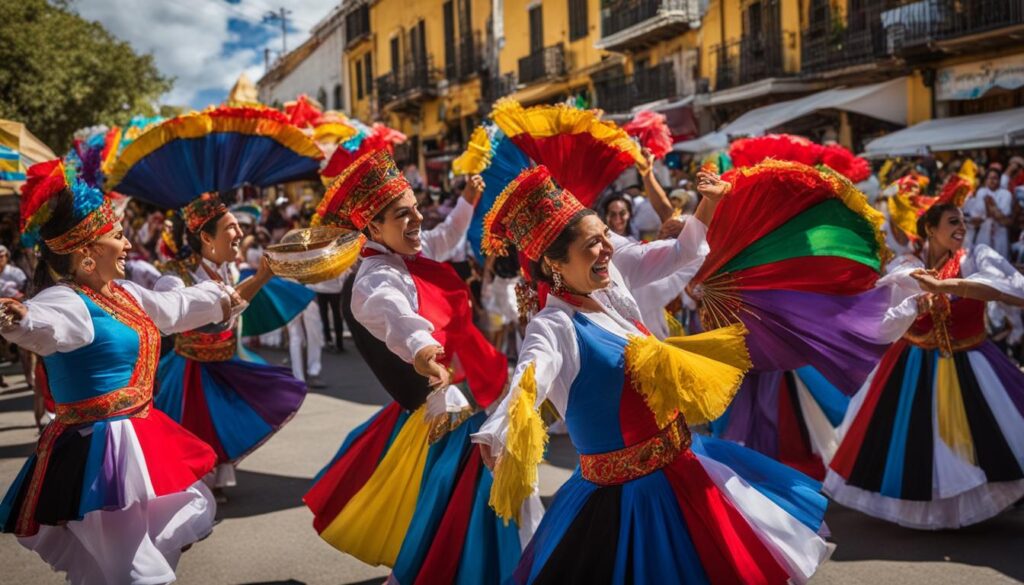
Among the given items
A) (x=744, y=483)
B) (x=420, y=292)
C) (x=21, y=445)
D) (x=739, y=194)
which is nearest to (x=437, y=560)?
(x=420, y=292)

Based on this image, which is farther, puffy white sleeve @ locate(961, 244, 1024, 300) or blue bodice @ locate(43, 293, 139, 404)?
puffy white sleeve @ locate(961, 244, 1024, 300)

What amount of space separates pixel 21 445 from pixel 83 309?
5153mm

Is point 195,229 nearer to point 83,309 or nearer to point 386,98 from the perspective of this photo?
point 83,309

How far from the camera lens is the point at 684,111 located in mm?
21375

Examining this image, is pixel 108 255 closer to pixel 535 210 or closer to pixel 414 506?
pixel 414 506

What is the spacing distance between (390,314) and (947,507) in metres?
3.11

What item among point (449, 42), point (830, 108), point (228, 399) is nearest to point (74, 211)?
point (228, 399)

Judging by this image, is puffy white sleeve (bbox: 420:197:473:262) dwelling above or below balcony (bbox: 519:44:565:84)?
below

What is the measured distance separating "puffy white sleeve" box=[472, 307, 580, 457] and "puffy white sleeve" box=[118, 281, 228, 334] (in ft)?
5.76

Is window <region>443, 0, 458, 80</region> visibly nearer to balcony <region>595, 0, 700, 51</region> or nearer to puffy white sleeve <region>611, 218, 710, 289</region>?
balcony <region>595, 0, 700, 51</region>

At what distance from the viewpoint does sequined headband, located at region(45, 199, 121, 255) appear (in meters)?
3.89

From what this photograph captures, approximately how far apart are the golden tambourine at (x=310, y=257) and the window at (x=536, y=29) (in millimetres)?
27745

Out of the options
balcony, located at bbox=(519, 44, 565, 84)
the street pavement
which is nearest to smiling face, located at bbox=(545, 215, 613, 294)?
the street pavement

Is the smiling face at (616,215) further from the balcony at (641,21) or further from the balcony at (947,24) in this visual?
the balcony at (641,21)
